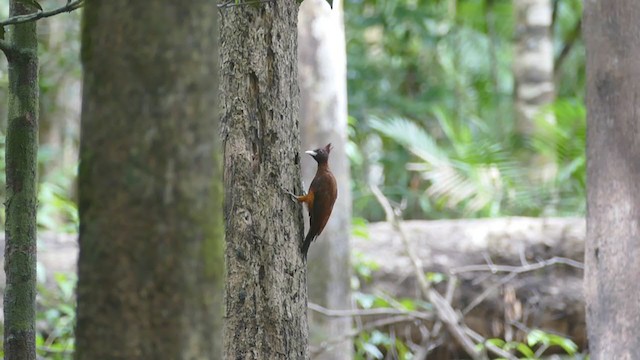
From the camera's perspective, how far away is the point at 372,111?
10422mm

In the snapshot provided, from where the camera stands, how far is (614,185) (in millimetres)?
3807

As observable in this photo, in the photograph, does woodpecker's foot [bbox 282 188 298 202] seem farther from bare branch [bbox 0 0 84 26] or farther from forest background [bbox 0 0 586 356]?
forest background [bbox 0 0 586 356]

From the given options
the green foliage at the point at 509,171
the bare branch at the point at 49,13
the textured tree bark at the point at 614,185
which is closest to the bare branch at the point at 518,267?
the green foliage at the point at 509,171

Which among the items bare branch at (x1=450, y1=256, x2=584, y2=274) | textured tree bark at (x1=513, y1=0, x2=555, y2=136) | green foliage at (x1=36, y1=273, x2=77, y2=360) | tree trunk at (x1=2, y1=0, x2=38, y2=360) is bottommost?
green foliage at (x1=36, y1=273, x2=77, y2=360)

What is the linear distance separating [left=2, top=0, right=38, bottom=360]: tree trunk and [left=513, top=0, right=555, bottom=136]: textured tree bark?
6988mm

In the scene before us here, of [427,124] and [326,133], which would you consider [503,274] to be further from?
[427,124]

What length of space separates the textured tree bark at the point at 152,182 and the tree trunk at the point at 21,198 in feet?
3.63

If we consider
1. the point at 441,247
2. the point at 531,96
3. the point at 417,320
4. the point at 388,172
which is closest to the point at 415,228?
the point at 441,247

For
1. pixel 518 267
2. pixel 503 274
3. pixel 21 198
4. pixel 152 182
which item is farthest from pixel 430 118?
pixel 152 182

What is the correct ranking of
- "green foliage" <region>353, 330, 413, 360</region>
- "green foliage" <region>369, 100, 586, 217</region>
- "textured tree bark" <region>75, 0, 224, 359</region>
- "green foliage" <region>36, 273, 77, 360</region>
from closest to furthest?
1. "textured tree bark" <region>75, 0, 224, 359</region>
2. "green foliage" <region>36, 273, 77, 360</region>
3. "green foliage" <region>353, 330, 413, 360</region>
4. "green foliage" <region>369, 100, 586, 217</region>

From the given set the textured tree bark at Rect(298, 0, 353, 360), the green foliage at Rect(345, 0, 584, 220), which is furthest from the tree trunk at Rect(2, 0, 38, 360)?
the green foliage at Rect(345, 0, 584, 220)

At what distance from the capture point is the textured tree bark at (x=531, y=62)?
9.01 metres

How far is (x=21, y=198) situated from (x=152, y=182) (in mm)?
1234

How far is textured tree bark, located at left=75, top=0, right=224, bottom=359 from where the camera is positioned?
1422 millimetres
